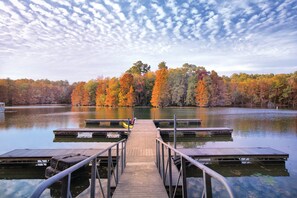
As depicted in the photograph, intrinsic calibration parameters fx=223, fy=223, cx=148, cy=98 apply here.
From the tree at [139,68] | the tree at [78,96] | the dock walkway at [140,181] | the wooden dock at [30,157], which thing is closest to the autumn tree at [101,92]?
the tree at [78,96]

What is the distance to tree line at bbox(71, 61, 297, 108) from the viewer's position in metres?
48.9

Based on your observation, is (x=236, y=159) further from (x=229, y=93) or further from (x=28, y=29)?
(x=229, y=93)

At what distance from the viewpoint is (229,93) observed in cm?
5416

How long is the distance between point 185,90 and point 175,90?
2.57 m

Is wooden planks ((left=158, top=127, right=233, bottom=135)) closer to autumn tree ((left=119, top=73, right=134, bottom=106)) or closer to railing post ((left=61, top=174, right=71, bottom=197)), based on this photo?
railing post ((left=61, top=174, right=71, bottom=197))

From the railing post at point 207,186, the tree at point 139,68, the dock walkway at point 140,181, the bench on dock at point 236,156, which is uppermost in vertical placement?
the tree at point 139,68

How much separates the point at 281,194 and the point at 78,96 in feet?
206

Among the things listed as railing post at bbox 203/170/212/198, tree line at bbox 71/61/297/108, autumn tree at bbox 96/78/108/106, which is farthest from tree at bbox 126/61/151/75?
railing post at bbox 203/170/212/198

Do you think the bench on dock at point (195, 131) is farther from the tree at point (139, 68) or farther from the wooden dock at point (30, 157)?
the tree at point (139, 68)

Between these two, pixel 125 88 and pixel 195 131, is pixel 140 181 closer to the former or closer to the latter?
pixel 195 131

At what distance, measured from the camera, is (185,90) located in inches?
1972

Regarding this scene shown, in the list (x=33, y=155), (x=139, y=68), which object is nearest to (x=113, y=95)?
(x=139, y=68)

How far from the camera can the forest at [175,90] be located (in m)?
49.0

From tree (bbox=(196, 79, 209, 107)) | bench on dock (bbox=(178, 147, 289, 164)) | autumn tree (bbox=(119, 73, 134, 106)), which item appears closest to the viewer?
bench on dock (bbox=(178, 147, 289, 164))
